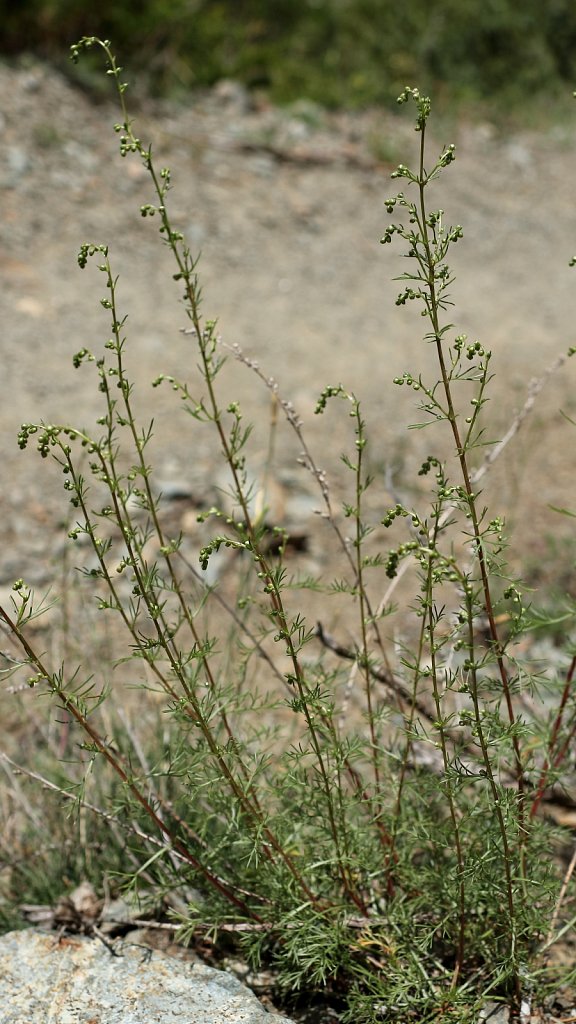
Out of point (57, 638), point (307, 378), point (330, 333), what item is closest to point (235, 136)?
point (330, 333)

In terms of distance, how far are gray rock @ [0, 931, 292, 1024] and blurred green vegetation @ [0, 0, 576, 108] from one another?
228 inches

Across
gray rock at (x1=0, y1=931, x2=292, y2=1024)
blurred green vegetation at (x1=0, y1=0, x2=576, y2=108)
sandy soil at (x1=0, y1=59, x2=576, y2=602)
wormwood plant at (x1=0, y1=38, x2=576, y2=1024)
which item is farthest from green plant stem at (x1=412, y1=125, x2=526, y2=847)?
blurred green vegetation at (x1=0, y1=0, x2=576, y2=108)

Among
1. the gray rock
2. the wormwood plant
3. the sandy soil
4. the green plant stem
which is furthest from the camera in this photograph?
the sandy soil

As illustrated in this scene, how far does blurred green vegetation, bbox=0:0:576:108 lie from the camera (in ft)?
22.3

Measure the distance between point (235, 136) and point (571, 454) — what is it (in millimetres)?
3389

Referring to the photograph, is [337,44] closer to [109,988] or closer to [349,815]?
[349,815]

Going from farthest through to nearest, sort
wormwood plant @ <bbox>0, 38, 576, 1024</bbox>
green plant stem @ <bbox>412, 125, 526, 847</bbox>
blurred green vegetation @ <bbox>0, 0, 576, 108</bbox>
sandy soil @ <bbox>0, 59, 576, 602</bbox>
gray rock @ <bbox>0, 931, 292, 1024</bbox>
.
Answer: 1. blurred green vegetation @ <bbox>0, 0, 576, 108</bbox>
2. sandy soil @ <bbox>0, 59, 576, 602</bbox>
3. gray rock @ <bbox>0, 931, 292, 1024</bbox>
4. wormwood plant @ <bbox>0, 38, 576, 1024</bbox>
5. green plant stem @ <bbox>412, 125, 526, 847</bbox>

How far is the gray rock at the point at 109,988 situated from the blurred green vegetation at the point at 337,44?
5.80 metres

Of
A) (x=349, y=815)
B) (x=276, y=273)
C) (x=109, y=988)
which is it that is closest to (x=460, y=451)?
(x=349, y=815)

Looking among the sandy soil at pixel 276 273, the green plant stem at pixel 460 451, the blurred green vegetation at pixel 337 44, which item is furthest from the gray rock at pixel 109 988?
the blurred green vegetation at pixel 337 44

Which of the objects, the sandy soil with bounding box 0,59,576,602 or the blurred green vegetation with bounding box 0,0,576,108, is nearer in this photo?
the sandy soil with bounding box 0,59,576,602

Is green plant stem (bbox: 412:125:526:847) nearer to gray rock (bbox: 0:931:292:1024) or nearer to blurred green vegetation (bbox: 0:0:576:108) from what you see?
gray rock (bbox: 0:931:292:1024)

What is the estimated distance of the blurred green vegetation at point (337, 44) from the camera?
267 inches

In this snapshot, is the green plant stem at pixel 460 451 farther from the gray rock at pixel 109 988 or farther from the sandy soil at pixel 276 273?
the sandy soil at pixel 276 273
